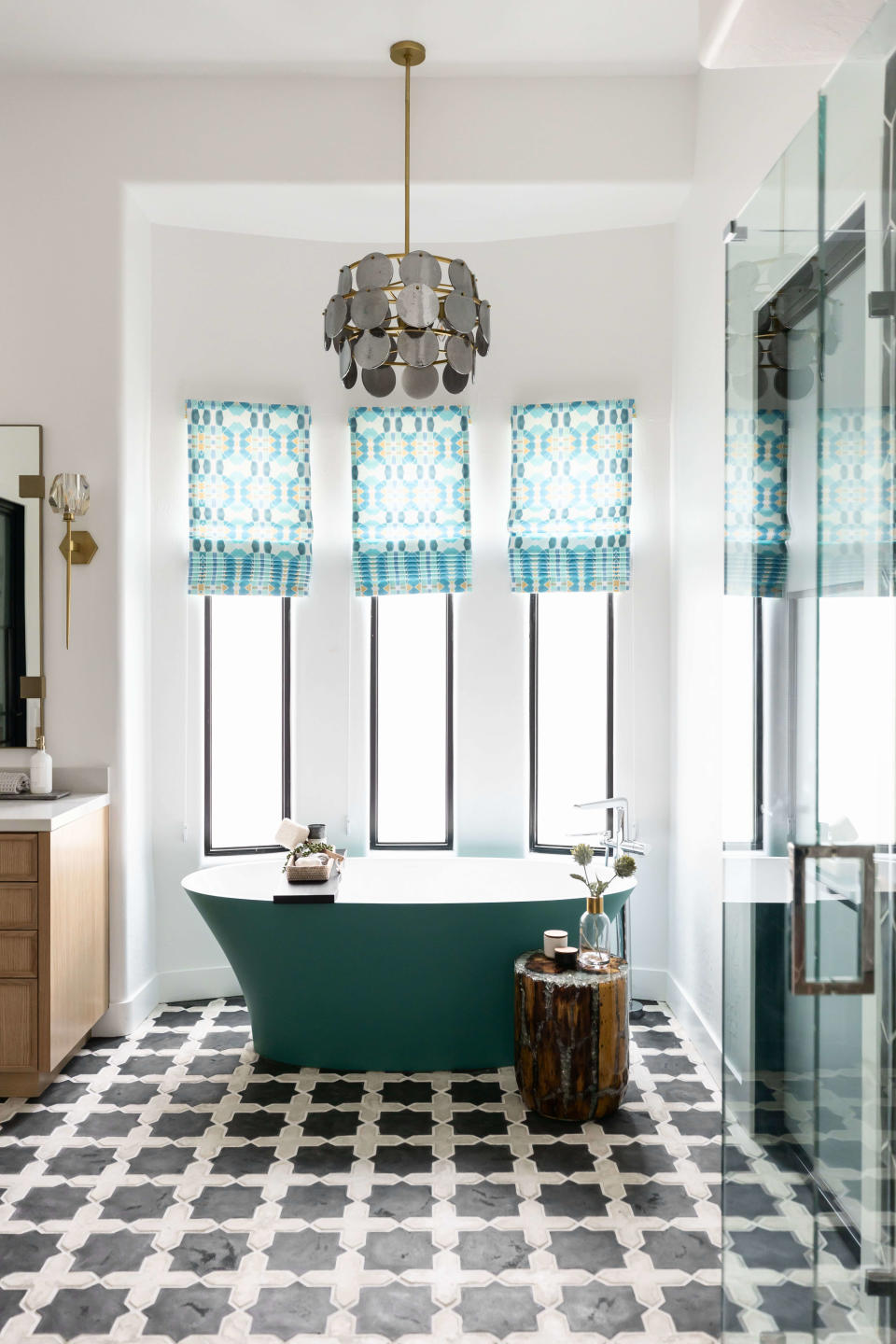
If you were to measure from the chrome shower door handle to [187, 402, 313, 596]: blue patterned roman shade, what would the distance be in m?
3.03

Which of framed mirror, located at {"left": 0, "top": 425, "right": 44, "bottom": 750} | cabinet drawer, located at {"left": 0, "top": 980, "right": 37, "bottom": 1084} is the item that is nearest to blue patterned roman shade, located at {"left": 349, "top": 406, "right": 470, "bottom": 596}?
framed mirror, located at {"left": 0, "top": 425, "right": 44, "bottom": 750}

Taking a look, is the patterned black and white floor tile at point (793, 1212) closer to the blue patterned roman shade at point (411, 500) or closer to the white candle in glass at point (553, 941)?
the white candle in glass at point (553, 941)

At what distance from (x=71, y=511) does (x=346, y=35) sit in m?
1.98

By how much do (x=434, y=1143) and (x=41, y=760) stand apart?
1.96 m

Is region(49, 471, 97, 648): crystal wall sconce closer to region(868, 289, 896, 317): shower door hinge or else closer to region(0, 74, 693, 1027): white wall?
region(0, 74, 693, 1027): white wall

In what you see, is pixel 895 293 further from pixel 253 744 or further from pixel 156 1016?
pixel 156 1016

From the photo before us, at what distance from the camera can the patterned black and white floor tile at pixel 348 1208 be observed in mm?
2117

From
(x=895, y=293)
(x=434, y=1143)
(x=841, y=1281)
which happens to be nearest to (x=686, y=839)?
(x=434, y=1143)

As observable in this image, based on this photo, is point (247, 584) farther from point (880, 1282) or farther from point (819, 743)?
point (880, 1282)

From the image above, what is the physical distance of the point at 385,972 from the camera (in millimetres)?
3303

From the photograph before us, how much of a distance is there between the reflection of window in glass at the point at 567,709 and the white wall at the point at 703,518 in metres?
0.34

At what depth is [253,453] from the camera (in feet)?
13.8

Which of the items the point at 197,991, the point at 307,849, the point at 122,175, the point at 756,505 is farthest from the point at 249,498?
the point at 756,505

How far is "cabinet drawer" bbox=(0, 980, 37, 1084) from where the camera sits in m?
3.17
